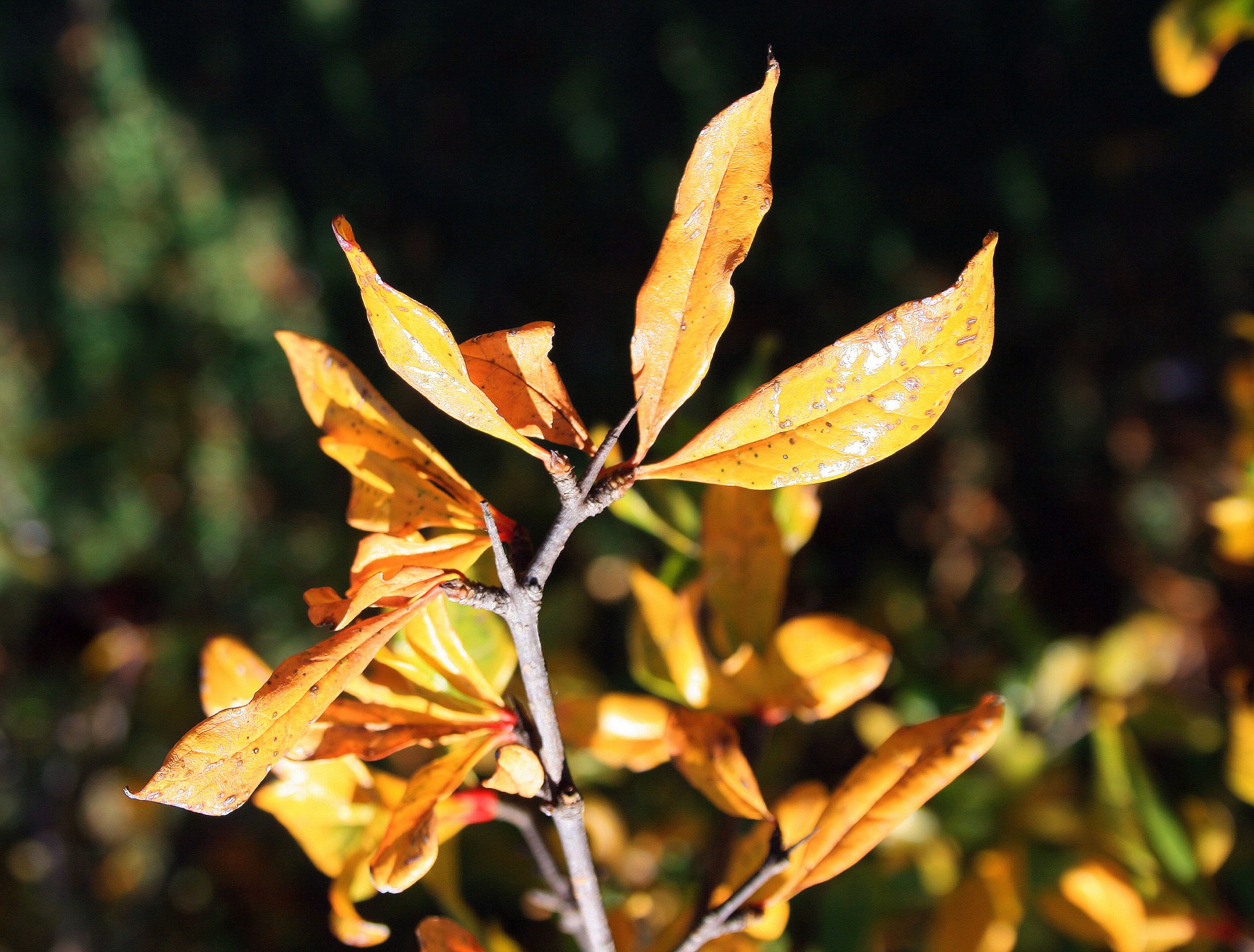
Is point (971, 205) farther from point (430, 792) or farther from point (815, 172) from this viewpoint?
point (430, 792)

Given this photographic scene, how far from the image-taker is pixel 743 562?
1.76 ft

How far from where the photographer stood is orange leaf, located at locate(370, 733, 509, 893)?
1.16 ft

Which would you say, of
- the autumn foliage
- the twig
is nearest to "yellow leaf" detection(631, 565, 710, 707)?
the autumn foliage

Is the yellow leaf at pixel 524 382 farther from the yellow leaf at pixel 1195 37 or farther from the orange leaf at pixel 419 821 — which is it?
the yellow leaf at pixel 1195 37

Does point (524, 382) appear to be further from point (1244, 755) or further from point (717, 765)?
point (1244, 755)

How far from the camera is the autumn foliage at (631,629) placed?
327 mm

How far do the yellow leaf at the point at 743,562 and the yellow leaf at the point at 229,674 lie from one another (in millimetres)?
276

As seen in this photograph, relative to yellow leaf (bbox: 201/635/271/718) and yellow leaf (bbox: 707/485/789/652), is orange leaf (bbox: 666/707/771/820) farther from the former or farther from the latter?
yellow leaf (bbox: 201/635/271/718)

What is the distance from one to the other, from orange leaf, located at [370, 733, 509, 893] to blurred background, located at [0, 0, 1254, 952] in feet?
1.63

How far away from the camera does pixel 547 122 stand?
1916 mm

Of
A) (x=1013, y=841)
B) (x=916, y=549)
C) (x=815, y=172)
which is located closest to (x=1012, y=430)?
(x=916, y=549)

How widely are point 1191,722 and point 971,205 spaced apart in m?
1.04

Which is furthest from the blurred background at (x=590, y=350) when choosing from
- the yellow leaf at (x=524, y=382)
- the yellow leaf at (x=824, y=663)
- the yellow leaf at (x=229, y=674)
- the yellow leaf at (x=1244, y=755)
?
the yellow leaf at (x=524, y=382)

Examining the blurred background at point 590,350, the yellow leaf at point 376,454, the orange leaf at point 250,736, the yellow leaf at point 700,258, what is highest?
the yellow leaf at point 700,258
